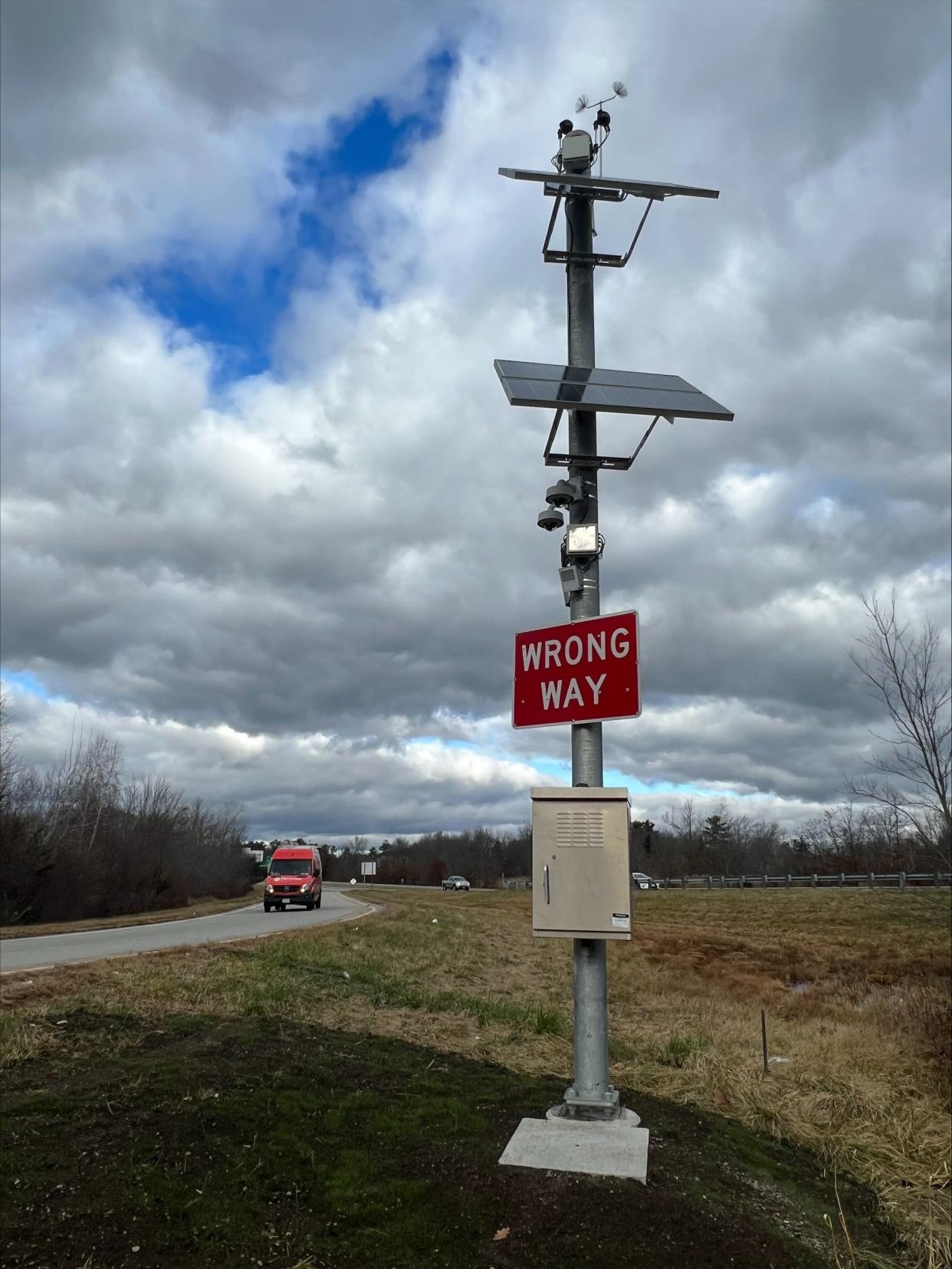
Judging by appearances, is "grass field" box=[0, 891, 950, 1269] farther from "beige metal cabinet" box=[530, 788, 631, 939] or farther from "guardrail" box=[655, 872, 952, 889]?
"guardrail" box=[655, 872, 952, 889]

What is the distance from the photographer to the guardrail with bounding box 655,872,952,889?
54.2 metres

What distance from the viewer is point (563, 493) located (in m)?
5.99

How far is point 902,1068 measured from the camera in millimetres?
11000

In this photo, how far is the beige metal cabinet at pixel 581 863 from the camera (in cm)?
531

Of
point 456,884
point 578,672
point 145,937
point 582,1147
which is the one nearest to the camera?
point 582,1147

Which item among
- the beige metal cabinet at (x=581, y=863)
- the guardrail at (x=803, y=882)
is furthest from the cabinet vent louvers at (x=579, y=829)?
the guardrail at (x=803, y=882)

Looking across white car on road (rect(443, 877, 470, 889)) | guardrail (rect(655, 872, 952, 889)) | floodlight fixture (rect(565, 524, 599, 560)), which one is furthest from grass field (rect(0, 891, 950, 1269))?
white car on road (rect(443, 877, 470, 889))

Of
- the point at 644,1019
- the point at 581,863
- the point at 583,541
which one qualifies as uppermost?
the point at 583,541

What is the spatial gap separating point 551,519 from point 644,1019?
27.4 ft

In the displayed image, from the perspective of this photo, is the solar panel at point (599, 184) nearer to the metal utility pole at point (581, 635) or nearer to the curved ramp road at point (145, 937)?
the metal utility pole at point (581, 635)

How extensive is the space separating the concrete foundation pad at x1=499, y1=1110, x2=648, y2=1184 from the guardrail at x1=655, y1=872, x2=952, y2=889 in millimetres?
47062

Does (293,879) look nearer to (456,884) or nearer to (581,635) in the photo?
(581,635)

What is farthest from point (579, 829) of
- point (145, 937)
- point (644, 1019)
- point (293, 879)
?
Result: point (293, 879)

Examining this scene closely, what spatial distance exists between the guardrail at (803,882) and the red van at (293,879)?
29.4 m
